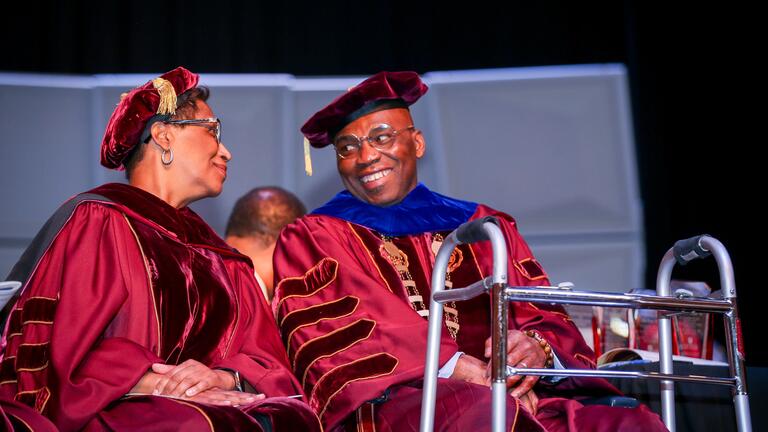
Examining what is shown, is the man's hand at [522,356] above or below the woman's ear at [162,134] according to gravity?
below

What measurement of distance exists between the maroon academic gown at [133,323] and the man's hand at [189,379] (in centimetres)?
6

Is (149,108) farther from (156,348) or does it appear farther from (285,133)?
(285,133)

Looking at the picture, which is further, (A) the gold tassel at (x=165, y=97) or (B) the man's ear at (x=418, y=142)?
(B) the man's ear at (x=418, y=142)

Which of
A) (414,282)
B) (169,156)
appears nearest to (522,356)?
(414,282)

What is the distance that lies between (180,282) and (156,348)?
26cm

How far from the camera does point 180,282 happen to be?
2865mm

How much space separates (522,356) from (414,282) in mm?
591

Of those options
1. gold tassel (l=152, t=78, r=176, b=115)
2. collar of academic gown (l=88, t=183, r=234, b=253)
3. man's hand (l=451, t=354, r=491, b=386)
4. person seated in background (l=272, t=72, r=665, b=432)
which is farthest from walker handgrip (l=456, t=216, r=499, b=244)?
gold tassel (l=152, t=78, r=176, b=115)

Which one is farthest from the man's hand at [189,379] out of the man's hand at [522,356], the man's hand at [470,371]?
the man's hand at [522,356]

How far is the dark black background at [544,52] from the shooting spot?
4.88 metres

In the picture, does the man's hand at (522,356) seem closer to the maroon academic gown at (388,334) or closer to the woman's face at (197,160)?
the maroon academic gown at (388,334)

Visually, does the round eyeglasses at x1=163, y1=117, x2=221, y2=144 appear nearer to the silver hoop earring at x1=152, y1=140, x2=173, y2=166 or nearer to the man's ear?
the silver hoop earring at x1=152, y1=140, x2=173, y2=166

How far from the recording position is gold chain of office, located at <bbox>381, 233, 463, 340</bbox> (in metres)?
3.11

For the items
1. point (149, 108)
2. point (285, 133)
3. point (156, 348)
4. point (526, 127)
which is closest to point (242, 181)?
point (285, 133)
